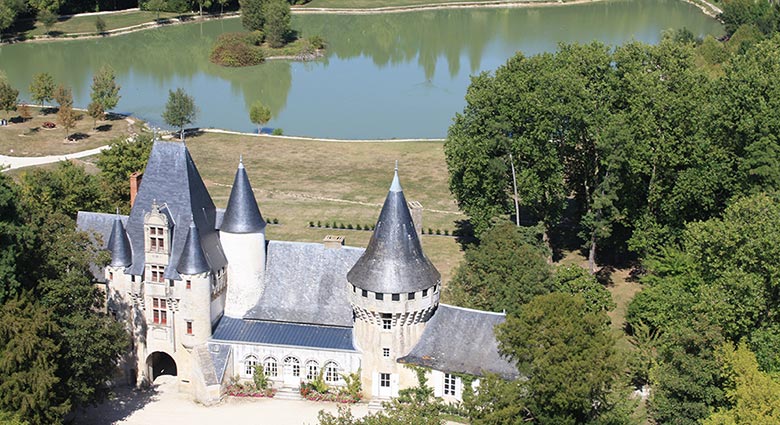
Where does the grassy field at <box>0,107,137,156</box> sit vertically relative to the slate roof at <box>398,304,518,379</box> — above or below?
below

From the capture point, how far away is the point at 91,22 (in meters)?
134

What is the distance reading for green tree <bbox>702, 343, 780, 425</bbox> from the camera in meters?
32.3

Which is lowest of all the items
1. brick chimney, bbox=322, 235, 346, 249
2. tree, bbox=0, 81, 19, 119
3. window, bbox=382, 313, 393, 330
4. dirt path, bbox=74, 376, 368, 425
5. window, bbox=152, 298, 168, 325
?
dirt path, bbox=74, 376, 368, 425

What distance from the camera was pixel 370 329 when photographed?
38.7 m

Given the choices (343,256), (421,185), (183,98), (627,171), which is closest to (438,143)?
(421,185)

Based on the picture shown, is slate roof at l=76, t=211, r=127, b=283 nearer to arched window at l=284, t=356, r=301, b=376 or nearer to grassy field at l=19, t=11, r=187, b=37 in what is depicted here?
arched window at l=284, t=356, r=301, b=376

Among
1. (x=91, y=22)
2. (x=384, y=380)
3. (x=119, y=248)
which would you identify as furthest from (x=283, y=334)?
(x=91, y=22)

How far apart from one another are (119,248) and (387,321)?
444 inches

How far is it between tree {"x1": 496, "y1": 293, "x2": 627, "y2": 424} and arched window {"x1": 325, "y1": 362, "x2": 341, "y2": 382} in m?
7.62

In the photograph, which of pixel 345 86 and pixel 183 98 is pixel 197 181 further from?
pixel 345 86

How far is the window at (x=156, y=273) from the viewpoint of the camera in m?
39.6

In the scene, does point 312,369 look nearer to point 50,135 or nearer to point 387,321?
point 387,321

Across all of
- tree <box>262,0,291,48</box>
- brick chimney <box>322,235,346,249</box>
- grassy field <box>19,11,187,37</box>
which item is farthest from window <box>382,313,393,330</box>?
grassy field <box>19,11,187,37</box>

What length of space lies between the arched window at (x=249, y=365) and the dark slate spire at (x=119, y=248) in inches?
243
